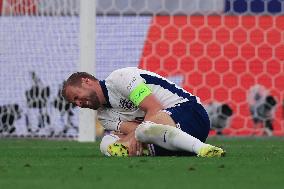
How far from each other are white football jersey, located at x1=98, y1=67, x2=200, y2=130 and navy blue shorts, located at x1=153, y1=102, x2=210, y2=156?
59 millimetres

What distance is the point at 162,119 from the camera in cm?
526

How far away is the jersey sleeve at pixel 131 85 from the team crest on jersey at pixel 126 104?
7 centimetres

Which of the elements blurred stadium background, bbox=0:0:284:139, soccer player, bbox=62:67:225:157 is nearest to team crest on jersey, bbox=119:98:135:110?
soccer player, bbox=62:67:225:157

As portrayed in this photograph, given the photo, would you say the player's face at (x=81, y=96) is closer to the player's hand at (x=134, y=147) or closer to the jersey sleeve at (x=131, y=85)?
the jersey sleeve at (x=131, y=85)

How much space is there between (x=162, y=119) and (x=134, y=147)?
235 millimetres

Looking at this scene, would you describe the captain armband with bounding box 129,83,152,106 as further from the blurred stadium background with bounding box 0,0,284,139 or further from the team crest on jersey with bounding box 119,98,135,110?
the blurred stadium background with bounding box 0,0,284,139

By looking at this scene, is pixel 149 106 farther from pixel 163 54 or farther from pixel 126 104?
pixel 163 54

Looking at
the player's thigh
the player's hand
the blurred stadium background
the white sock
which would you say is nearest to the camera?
the white sock

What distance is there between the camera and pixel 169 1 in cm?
981

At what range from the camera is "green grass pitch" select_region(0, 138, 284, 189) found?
11.7ft

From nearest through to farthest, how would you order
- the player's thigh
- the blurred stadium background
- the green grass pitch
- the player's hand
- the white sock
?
the green grass pitch
the white sock
the player's thigh
the player's hand
the blurred stadium background

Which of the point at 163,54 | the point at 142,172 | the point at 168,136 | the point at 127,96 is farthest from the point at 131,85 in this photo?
the point at 163,54

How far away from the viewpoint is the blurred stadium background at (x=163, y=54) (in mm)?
9164

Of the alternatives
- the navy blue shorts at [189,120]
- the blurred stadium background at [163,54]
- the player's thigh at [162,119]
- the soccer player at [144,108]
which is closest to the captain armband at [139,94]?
the soccer player at [144,108]
